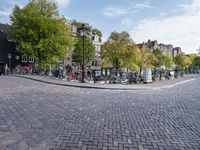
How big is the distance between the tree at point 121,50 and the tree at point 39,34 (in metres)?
11.5

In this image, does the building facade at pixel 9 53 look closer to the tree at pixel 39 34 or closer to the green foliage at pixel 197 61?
the tree at pixel 39 34

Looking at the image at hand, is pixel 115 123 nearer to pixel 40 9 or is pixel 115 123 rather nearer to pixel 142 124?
pixel 142 124

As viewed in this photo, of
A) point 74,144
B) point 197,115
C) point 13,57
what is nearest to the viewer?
point 74,144

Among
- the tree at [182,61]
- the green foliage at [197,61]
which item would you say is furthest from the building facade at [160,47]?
the green foliage at [197,61]

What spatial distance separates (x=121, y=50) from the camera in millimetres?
45844

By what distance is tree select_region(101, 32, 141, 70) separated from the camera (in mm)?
46125

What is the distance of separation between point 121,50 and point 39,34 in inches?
707

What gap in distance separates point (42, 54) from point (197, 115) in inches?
1227

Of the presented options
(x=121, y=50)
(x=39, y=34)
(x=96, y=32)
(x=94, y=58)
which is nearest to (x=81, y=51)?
(x=121, y=50)

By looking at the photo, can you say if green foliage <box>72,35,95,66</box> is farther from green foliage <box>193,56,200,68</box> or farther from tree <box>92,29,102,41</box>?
green foliage <box>193,56,200,68</box>

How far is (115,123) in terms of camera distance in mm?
6398

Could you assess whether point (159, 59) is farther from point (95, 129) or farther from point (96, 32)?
point (95, 129)

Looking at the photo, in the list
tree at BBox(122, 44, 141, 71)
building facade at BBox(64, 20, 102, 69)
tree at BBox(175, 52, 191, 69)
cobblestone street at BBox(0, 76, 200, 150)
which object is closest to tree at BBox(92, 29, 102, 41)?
building facade at BBox(64, 20, 102, 69)

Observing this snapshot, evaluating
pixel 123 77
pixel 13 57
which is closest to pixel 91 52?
pixel 13 57
